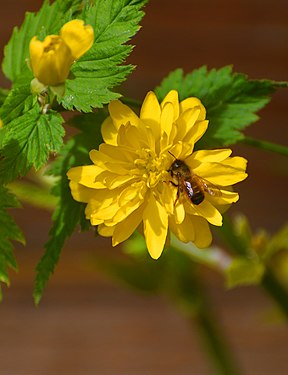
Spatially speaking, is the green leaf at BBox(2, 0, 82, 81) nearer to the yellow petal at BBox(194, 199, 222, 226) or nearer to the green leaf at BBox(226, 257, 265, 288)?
the yellow petal at BBox(194, 199, 222, 226)

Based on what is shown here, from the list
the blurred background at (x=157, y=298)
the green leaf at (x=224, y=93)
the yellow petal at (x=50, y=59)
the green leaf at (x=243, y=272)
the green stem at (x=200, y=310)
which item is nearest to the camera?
the yellow petal at (x=50, y=59)

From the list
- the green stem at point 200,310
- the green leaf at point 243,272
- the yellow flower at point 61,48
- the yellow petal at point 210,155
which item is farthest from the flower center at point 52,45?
the green stem at point 200,310

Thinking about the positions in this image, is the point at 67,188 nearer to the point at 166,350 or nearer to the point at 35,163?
the point at 35,163

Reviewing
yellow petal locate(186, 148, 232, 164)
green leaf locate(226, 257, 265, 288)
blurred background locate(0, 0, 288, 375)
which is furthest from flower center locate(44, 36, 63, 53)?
blurred background locate(0, 0, 288, 375)

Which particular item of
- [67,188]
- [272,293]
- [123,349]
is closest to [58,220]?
[67,188]

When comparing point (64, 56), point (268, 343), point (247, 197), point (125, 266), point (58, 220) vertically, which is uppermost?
point (64, 56)

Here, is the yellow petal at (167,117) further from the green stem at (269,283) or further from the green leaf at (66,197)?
the green stem at (269,283)
